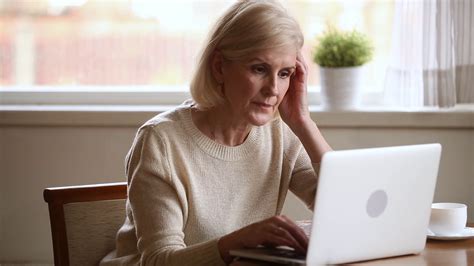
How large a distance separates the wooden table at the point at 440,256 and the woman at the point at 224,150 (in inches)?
13.3

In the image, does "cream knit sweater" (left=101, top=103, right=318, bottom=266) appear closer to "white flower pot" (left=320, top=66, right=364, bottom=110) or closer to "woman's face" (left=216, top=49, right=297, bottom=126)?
"woman's face" (left=216, top=49, right=297, bottom=126)

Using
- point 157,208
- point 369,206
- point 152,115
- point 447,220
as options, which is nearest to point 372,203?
point 369,206

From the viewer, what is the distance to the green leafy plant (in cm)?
319

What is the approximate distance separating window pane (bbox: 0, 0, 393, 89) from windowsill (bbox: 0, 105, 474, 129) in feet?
0.55

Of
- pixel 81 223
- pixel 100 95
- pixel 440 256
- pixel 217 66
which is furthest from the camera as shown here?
pixel 100 95

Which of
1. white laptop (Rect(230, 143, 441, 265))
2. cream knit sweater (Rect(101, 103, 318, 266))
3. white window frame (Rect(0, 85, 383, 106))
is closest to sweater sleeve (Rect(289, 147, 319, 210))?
cream knit sweater (Rect(101, 103, 318, 266))

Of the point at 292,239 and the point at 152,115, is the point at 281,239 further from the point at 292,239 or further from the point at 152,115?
the point at 152,115

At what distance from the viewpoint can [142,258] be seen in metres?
1.89

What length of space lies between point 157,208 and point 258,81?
372 mm

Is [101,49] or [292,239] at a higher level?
[101,49]

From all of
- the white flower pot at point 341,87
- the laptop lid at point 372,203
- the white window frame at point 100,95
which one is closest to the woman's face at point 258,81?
the laptop lid at point 372,203

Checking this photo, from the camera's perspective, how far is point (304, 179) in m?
2.25

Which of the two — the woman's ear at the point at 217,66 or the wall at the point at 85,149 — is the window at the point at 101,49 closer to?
the wall at the point at 85,149

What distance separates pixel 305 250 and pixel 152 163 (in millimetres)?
477
